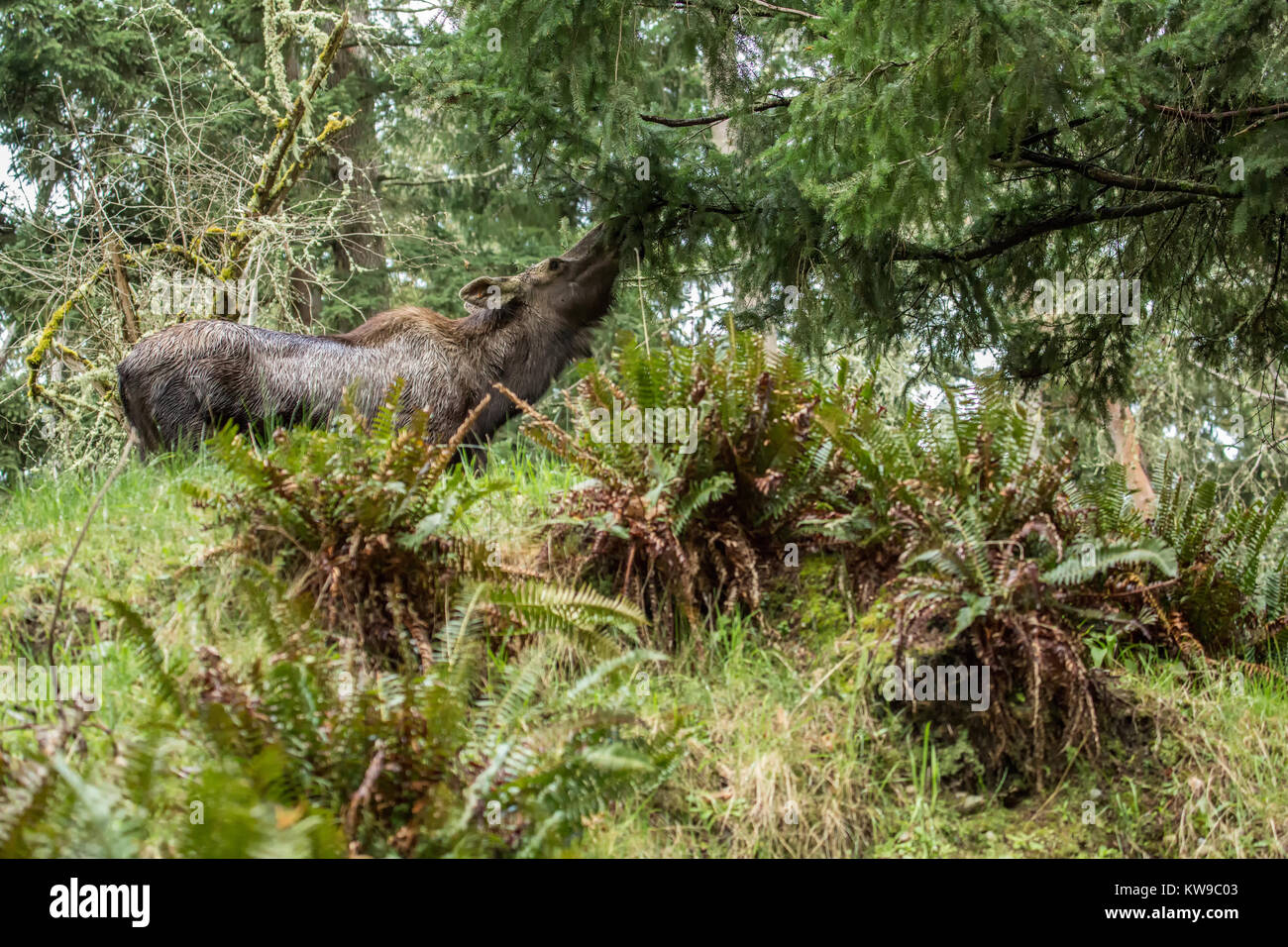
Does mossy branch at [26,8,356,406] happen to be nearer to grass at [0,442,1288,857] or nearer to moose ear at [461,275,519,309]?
moose ear at [461,275,519,309]

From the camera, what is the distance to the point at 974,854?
371cm

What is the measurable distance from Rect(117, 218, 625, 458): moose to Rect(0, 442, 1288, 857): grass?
1608 millimetres

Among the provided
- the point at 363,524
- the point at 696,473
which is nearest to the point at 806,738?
the point at 696,473

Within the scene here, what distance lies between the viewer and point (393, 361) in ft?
24.6

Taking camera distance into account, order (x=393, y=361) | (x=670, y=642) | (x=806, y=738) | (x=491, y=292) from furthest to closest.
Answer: (x=491, y=292)
(x=393, y=361)
(x=670, y=642)
(x=806, y=738)

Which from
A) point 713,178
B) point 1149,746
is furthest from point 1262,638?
point 713,178

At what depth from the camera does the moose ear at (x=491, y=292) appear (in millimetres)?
8133

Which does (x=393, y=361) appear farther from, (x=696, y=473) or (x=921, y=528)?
(x=921, y=528)

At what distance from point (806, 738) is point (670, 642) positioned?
0.79m

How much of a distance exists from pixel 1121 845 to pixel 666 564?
2.04 meters

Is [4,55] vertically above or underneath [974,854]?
above

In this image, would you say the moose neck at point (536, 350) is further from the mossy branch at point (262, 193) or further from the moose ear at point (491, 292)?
the mossy branch at point (262, 193)

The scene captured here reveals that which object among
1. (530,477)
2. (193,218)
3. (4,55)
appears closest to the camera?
(530,477)

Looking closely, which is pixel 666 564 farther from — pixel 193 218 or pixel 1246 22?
pixel 193 218
